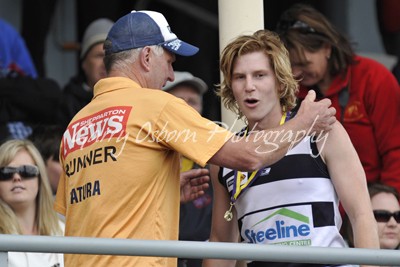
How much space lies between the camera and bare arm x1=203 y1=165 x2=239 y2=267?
17.5 ft

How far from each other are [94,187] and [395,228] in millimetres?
2300

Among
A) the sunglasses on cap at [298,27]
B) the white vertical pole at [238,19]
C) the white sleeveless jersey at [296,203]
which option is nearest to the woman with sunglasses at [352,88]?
the sunglasses on cap at [298,27]

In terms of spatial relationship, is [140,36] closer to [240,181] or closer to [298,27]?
[240,181]

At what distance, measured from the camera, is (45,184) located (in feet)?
21.2

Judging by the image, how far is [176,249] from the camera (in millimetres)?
4234

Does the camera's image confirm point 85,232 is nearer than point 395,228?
Yes

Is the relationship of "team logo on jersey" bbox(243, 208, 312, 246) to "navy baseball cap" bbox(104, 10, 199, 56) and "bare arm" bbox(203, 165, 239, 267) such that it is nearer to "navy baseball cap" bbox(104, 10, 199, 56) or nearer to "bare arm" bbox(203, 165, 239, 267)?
"bare arm" bbox(203, 165, 239, 267)

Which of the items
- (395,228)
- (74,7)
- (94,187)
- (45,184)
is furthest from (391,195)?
(74,7)

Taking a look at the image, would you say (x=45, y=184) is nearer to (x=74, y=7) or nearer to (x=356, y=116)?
(x=356, y=116)

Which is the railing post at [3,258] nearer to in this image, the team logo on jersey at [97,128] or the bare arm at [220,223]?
the team logo on jersey at [97,128]

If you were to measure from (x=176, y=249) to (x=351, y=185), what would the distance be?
1.07m

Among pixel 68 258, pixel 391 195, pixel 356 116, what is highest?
pixel 356 116

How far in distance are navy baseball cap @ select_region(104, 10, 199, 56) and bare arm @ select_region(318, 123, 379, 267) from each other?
76 cm

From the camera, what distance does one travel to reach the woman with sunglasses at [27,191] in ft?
20.9
